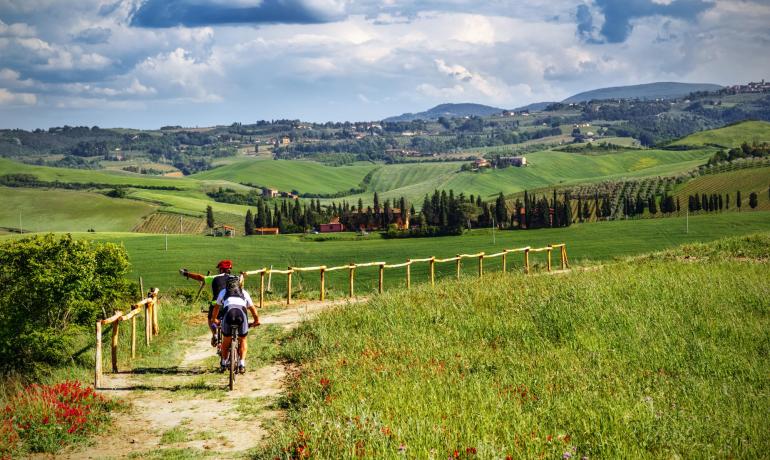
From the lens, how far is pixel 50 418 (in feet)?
36.6

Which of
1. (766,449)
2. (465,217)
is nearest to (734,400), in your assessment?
(766,449)

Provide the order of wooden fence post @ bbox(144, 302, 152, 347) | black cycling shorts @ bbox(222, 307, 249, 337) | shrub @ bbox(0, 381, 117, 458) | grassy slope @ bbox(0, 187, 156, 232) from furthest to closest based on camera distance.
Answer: grassy slope @ bbox(0, 187, 156, 232) → wooden fence post @ bbox(144, 302, 152, 347) → black cycling shorts @ bbox(222, 307, 249, 337) → shrub @ bbox(0, 381, 117, 458)

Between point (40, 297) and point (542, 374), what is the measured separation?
18786 millimetres

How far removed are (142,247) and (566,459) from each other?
94.0 m

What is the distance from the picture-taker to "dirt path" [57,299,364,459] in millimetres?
10529

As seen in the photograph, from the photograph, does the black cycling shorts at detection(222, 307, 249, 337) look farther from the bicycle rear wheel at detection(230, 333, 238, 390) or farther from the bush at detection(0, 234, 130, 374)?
the bush at detection(0, 234, 130, 374)

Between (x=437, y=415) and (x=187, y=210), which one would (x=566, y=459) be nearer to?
(x=437, y=415)

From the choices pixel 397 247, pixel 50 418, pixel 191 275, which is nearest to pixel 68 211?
pixel 397 247

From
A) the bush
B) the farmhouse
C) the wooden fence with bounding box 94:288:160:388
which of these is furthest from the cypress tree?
the wooden fence with bounding box 94:288:160:388

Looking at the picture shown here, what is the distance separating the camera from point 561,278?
79.7 feet

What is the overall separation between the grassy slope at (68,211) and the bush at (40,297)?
135145 mm

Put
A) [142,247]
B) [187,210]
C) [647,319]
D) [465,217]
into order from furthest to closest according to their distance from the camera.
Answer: [187,210] → [465,217] → [142,247] → [647,319]

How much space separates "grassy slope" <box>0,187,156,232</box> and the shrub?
14907 centimetres

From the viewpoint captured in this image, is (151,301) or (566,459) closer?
(566,459)
